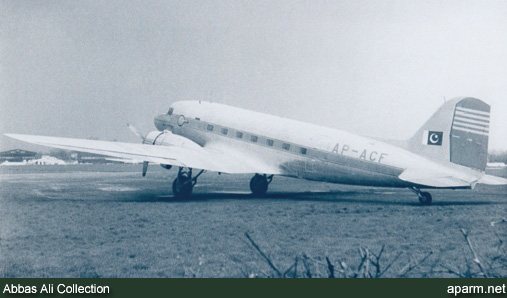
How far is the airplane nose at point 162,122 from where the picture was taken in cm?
2247

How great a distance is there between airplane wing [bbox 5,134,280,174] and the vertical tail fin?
537cm

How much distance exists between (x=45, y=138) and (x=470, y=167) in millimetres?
12054

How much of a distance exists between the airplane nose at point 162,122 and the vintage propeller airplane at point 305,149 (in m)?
0.08

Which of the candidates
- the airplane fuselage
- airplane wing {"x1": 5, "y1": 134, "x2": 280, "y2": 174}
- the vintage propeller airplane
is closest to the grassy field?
the vintage propeller airplane

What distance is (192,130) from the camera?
21469mm

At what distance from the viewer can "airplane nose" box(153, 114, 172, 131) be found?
22.5 metres

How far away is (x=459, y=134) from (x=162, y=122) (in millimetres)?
12330

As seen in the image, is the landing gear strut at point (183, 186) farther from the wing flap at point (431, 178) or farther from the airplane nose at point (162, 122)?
the wing flap at point (431, 178)
